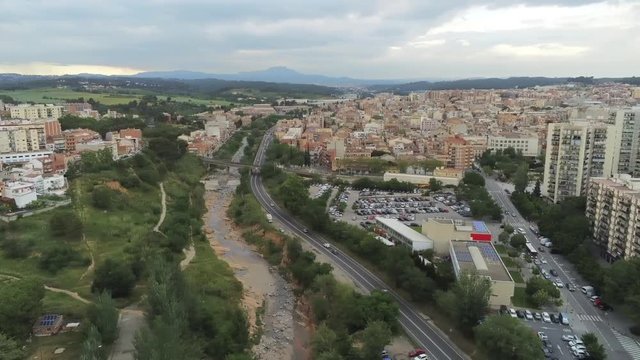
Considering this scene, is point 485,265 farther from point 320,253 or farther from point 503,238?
point 320,253

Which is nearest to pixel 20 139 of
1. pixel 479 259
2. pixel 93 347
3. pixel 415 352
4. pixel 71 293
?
pixel 71 293

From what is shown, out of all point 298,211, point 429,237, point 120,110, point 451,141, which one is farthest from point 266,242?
point 120,110

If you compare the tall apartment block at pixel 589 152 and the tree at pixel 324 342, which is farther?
the tall apartment block at pixel 589 152

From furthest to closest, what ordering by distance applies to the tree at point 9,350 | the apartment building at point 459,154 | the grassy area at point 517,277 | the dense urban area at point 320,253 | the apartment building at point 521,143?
1. the apartment building at point 521,143
2. the apartment building at point 459,154
3. the grassy area at point 517,277
4. the dense urban area at point 320,253
5. the tree at point 9,350

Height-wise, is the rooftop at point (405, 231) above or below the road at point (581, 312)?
above

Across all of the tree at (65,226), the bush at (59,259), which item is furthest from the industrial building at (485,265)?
→ the tree at (65,226)

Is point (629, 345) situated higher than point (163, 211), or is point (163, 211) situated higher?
point (163, 211)

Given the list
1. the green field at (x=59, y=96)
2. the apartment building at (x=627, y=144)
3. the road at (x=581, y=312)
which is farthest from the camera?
the green field at (x=59, y=96)

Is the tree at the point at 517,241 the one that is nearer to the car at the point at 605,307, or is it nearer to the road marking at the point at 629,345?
the car at the point at 605,307
